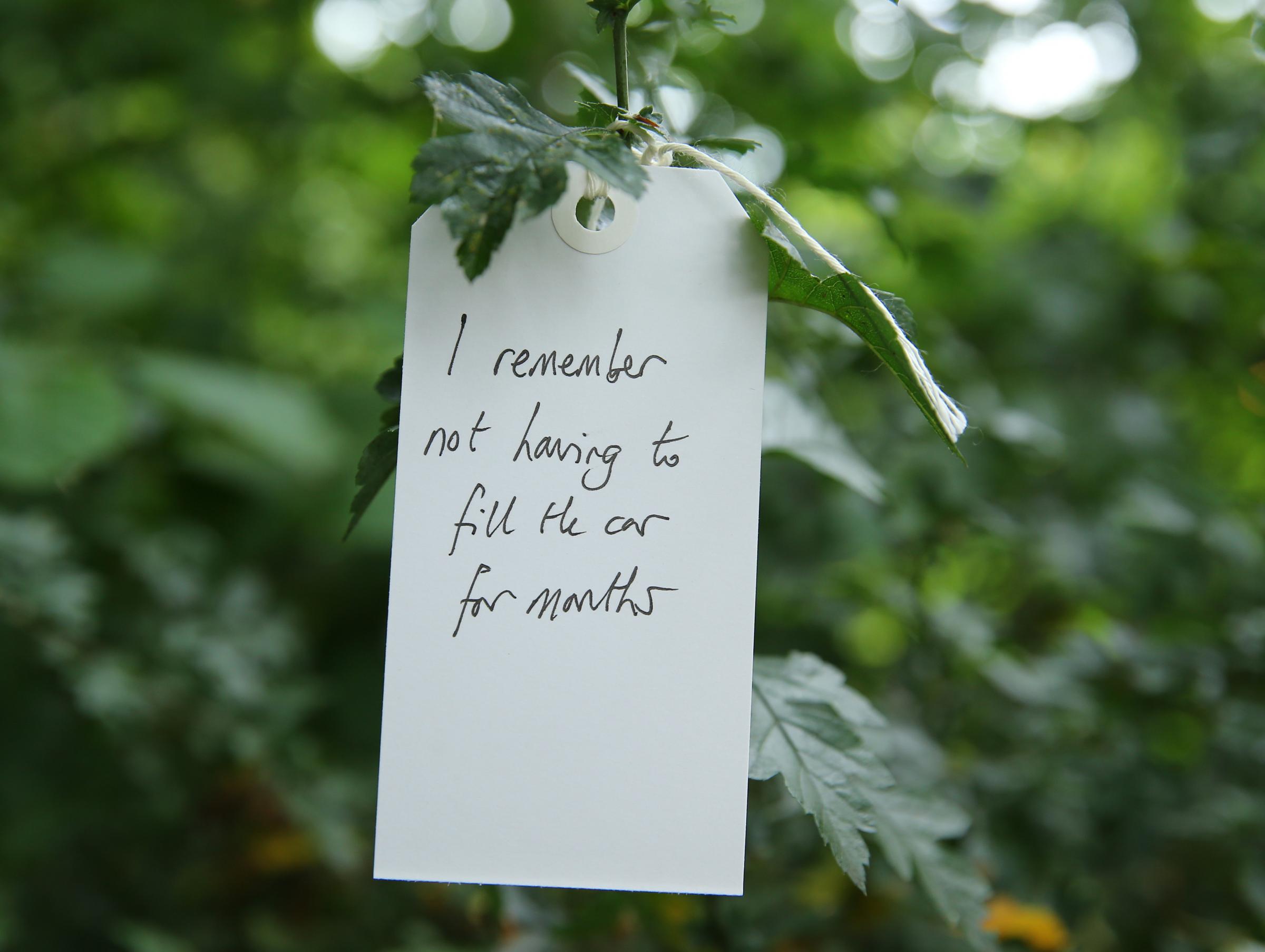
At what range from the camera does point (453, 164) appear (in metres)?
0.39

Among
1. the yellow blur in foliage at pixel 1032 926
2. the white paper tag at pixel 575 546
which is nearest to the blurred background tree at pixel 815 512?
the yellow blur in foliage at pixel 1032 926

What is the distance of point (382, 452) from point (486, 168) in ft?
0.50

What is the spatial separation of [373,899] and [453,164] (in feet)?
3.08

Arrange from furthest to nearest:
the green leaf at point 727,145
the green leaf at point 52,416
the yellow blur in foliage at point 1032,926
→ the green leaf at point 52,416 < the yellow blur in foliage at point 1032,926 < the green leaf at point 727,145

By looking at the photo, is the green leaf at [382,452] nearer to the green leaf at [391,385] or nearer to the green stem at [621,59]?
the green leaf at [391,385]

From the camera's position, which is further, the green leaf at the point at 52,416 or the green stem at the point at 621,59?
the green leaf at the point at 52,416

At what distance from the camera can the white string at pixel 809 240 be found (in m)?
0.41

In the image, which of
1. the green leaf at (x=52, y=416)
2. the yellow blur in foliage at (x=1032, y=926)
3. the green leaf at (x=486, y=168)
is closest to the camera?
the green leaf at (x=486, y=168)

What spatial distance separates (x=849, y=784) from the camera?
47cm

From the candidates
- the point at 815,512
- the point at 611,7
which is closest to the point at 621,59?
the point at 611,7

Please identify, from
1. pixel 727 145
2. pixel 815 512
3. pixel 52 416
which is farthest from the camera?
pixel 52 416

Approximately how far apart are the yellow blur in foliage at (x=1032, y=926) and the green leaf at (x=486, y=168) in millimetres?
754

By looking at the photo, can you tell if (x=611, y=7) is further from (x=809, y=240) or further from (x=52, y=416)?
(x=52, y=416)

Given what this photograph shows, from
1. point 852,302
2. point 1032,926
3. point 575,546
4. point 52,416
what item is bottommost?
point 1032,926
